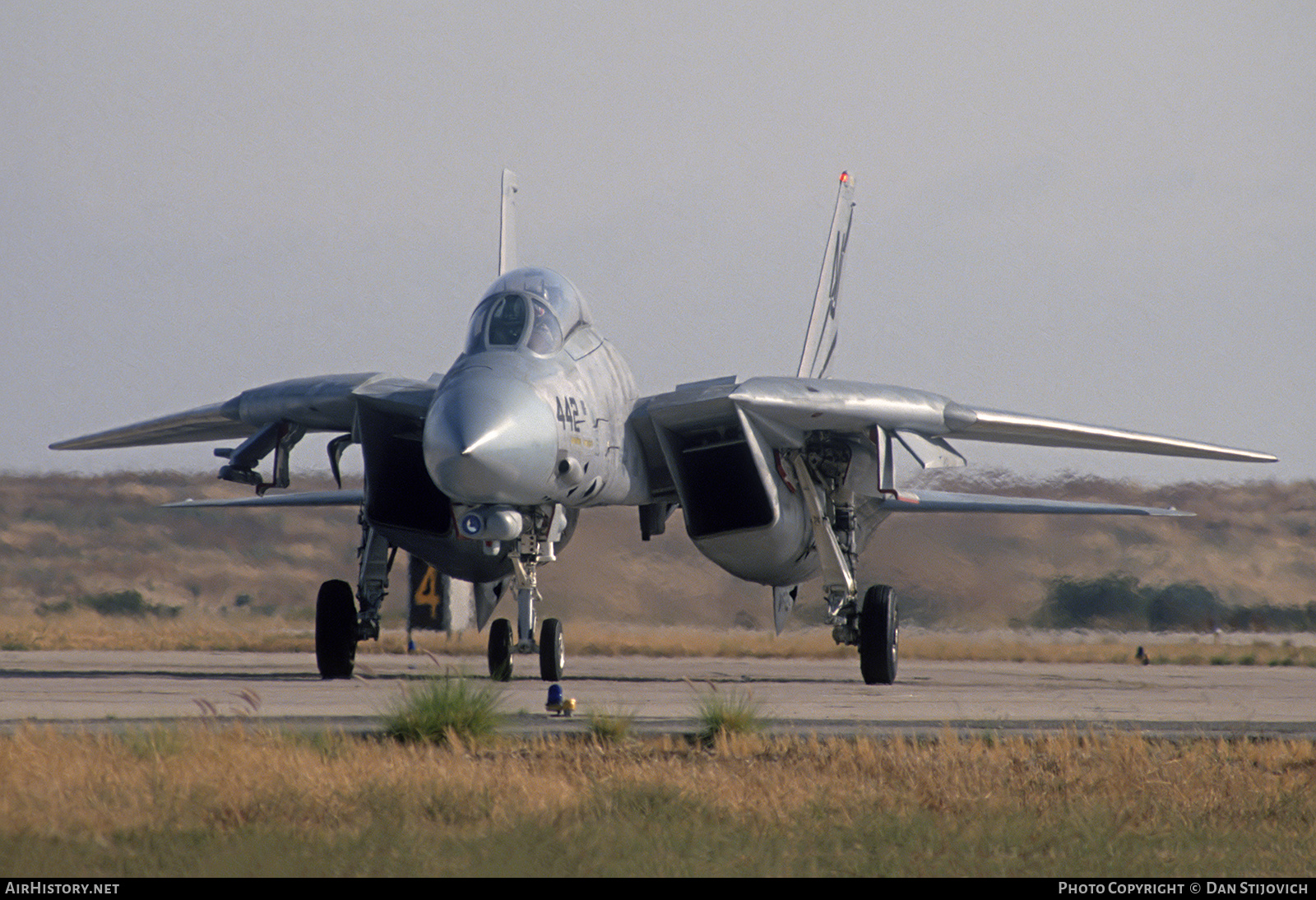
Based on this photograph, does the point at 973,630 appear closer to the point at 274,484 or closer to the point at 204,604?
the point at 274,484

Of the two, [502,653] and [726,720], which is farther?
[502,653]

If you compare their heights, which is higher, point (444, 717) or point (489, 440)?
point (489, 440)

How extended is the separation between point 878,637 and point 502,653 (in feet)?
12.7

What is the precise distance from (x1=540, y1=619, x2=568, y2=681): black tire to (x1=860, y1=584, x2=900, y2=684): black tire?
3.18 metres

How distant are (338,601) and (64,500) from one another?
64.6 feet

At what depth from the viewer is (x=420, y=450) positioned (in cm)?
1471

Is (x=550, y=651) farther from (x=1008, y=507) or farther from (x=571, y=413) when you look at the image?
(x=1008, y=507)

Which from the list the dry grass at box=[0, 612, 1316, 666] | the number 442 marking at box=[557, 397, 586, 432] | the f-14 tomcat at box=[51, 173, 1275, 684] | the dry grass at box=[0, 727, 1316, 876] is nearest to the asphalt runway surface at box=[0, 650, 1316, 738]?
the f-14 tomcat at box=[51, 173, 1275, 684]

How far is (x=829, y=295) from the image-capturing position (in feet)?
66.6

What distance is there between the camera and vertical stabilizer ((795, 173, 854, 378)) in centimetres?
1986

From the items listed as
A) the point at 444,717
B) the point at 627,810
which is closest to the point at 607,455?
the point at 444,717

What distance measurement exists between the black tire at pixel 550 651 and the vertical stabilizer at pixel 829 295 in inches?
265

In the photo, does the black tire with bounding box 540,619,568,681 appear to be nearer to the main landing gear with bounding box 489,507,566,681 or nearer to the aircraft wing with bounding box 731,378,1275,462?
the main landing gear with bounding box 489,507,566,681
